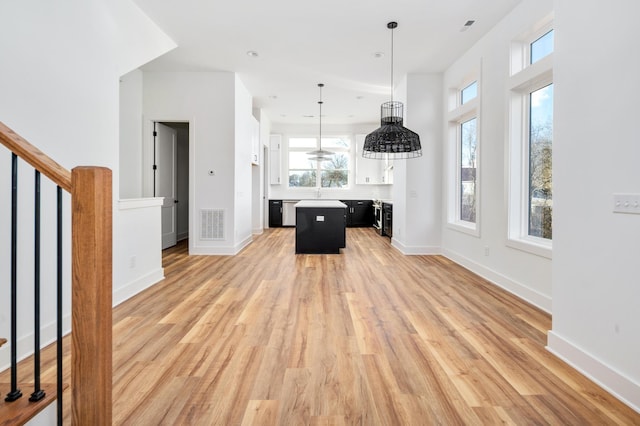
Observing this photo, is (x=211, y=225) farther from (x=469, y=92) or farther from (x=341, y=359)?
(x=469, y=92)

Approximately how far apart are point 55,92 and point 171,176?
4086mm

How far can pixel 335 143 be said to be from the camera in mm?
9938

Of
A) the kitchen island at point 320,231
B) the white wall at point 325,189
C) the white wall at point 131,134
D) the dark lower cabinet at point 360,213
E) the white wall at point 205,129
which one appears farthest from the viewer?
the white wall at point 325,189

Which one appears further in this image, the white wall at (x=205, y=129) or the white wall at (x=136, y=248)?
the white wall at (x=205, y=129)

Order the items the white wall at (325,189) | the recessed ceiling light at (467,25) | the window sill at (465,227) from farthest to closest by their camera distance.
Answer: the white wall at (325,189)
the window sill at (465,227)
the recessed ceiling light at (467,25)

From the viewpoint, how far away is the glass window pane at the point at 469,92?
15.6ft

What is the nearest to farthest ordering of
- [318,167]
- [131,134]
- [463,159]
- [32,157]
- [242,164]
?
[32,157], [463,159], [131,134], [242,164], [318,167]

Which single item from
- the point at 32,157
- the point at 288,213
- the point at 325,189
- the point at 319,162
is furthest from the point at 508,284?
the point at 319,162

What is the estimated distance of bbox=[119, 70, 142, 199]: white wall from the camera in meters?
5.13

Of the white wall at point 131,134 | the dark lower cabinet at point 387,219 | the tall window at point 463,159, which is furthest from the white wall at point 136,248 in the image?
the dark lower cabinet at point 387,219

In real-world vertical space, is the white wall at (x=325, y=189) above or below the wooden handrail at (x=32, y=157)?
above

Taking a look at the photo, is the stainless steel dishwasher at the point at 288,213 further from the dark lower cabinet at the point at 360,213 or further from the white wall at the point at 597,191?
the white wall at the point at 597,191

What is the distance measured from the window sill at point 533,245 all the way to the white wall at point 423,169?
1995 millimetres

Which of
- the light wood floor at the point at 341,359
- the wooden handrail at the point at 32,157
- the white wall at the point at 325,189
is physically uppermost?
the white wall at the point at 325,189
